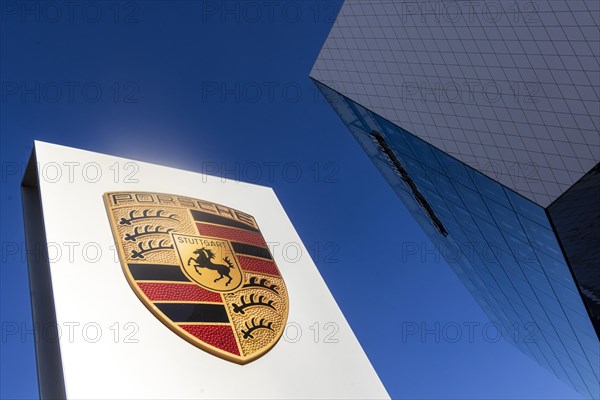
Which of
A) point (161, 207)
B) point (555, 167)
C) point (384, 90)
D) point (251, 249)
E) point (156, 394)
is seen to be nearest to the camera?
point (156, 394)

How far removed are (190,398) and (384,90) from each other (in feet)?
40.3

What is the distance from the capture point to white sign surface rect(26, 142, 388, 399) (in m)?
5.44

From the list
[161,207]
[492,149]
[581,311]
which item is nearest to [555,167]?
[492,149]

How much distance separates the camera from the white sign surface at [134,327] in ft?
17.8

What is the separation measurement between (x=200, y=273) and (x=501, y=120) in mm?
9148

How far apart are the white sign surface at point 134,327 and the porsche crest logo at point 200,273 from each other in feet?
0.59

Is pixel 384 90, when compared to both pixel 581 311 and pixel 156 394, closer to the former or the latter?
pixel 581 311

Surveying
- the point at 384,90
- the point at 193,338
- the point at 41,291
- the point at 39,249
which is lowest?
the point at 193,338

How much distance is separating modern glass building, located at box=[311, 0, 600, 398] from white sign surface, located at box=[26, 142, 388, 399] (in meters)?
6.15

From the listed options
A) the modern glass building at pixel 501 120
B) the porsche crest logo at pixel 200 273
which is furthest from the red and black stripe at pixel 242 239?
the modern glass building at pixel 501 120

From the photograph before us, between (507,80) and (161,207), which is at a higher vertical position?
(507,80)

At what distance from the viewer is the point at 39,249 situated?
22.4 ft

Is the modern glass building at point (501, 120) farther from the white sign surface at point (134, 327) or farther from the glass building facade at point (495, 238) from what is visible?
the white sign surface at point (134, 327)

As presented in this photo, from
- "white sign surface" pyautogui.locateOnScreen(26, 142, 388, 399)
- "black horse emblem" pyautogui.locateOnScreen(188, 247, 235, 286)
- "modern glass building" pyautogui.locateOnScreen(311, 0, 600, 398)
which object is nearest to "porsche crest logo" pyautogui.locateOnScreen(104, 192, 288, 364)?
"black horse emblem" pyautogui.locateOnScreen(188, 247, 235, 286)
